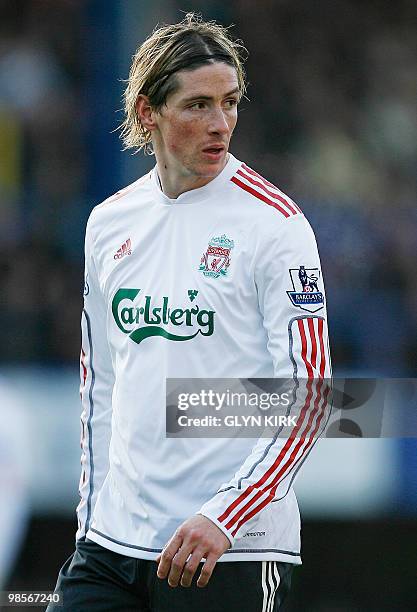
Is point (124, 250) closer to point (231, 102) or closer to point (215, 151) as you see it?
point (215, 151)

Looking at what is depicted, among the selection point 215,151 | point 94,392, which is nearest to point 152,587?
point 94,392

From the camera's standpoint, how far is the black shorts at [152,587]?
2.77 m

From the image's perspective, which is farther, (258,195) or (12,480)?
(12,480)

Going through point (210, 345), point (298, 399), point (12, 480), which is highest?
point (210, 345)

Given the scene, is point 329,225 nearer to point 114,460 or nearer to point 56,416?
point 56,416

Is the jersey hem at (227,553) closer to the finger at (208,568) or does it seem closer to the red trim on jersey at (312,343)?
the finger at (208,568)

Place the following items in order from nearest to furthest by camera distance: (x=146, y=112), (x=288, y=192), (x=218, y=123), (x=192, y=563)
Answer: (x=192, y=563) → (x=218, y=123) → (x=146, y=112) → (x=288, y=192)

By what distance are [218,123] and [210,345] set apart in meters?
0.54

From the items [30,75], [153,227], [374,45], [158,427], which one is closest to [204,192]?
[153,227]

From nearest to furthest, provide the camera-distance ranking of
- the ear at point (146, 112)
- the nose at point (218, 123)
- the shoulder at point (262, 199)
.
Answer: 1. the shoulder at point (262, 199)
2. the nose at point (218, 123)
3. the ear at point (146, 112)

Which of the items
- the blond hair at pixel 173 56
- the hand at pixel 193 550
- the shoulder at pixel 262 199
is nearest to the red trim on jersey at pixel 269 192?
the shoulder at pixel 262 199

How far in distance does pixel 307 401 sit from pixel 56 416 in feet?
10.3

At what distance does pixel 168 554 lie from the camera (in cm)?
256

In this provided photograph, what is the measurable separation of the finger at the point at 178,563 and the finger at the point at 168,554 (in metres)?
0.01
